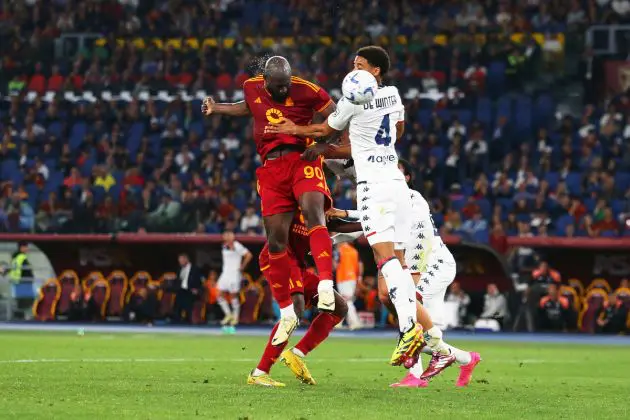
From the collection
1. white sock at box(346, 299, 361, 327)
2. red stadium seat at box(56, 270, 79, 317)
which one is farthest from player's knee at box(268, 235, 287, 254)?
red stadium seat at box(56, 270, 79, 317)

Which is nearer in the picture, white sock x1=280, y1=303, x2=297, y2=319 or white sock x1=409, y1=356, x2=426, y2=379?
white sock x1=280, y1=303, x2=297, y2=319

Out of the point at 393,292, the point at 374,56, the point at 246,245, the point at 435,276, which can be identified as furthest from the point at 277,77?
the point at 246,245

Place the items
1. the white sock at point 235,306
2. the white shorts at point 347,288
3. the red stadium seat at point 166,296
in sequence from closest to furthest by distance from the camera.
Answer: the white shorts at point 347,288 → the white sock at point 235,306 → the red stadium seat at point 166,296

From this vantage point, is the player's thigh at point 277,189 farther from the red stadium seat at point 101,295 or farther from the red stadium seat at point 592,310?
the red stadium seat at point 101,295

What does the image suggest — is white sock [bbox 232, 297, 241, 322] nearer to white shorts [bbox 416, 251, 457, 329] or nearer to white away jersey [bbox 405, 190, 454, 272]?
white shorts [bbox 416, 251, 457, 329]

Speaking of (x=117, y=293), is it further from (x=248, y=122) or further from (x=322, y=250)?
(x=322, y=250)

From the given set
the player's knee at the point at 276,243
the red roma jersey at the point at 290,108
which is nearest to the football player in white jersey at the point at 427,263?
the player's knee at the point at 276,243

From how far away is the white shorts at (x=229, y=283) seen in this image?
2969 centimetres

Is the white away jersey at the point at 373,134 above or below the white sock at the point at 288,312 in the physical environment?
above

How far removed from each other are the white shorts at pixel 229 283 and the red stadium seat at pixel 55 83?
11.6 metres

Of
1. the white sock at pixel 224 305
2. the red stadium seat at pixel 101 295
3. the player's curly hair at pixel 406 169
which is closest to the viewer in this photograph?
the player's curly hair at pixel 406 169

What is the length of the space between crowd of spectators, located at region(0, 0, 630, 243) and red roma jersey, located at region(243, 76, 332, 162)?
16.9m

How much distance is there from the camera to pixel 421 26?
123 feet

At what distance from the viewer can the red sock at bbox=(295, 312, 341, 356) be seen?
12.1 meters
